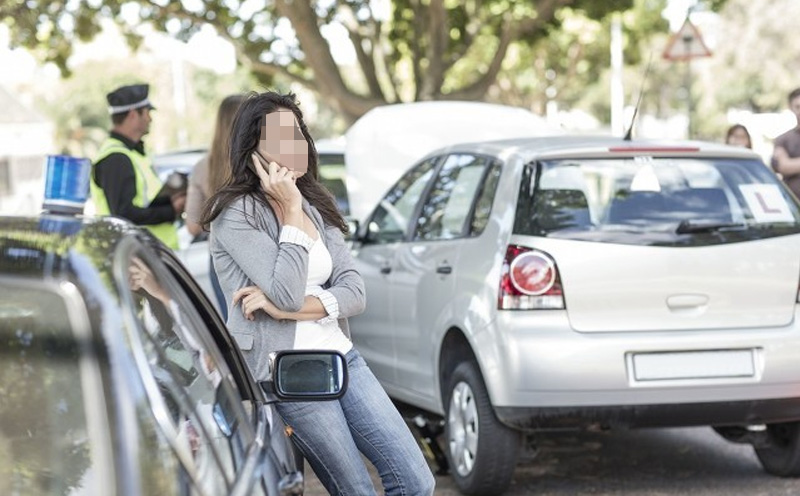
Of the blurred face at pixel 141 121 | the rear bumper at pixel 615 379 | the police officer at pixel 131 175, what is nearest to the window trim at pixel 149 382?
the rear bumper at pixel 615 379

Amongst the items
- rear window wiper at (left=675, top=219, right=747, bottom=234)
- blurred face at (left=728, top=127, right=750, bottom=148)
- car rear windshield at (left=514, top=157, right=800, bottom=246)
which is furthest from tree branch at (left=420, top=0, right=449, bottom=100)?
rear window wiper at (left=675, top=219, right=747, bottom=234)

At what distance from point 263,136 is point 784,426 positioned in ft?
12.6

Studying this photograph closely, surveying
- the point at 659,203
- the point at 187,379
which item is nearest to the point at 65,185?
the point at 187,379

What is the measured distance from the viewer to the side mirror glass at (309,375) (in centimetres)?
377

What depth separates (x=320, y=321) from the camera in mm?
4305

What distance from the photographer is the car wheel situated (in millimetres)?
7207

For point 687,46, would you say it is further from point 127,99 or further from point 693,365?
point 693,365

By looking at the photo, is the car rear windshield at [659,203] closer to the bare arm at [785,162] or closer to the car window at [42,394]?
the bare arm at [785,162]

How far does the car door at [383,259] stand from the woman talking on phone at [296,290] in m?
3.66

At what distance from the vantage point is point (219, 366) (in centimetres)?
350

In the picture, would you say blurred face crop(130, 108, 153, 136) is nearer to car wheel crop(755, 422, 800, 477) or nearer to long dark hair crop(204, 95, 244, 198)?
long dark hair crop(204, 95, 244, 198)

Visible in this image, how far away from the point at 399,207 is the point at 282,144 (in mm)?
4141

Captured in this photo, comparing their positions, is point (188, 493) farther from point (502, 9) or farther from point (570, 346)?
point (502, 9)

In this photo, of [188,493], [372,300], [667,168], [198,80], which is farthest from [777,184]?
[198,80]
